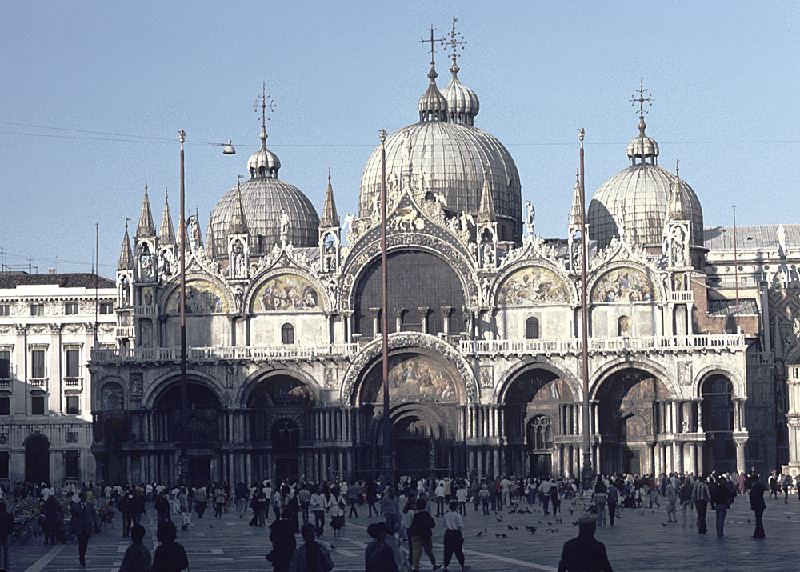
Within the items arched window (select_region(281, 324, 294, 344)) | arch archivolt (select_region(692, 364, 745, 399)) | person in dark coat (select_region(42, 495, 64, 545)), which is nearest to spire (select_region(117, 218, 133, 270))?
arched window (select_region(281, 324, 294, 344))

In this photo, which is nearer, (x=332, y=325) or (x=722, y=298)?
(x=332, y=325)

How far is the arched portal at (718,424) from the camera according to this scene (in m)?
85.1

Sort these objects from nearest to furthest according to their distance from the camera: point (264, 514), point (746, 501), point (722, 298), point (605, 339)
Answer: point (264, 514), point (746, 501), point (605, 339), point (722, 298)

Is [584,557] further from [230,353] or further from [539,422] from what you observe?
[230,353]

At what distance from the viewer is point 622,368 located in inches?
3265

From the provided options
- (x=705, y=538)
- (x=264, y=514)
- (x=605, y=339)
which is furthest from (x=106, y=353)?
(x=705, y=538)

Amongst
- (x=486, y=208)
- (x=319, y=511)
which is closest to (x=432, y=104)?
(x=486, y=208)

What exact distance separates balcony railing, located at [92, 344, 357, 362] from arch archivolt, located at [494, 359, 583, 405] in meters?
7.22

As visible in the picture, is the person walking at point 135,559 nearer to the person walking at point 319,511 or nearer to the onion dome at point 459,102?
the person walking at point 319,511

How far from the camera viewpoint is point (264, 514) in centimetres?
5634

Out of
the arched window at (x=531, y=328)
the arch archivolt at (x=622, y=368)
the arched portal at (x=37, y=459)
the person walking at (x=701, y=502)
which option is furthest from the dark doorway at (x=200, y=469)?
the person walking at (x=701, y=502)

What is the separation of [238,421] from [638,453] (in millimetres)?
19194

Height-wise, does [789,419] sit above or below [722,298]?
below

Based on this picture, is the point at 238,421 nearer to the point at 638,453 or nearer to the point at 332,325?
the point at 332,325
